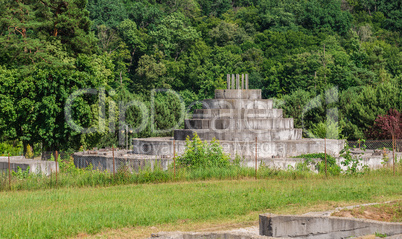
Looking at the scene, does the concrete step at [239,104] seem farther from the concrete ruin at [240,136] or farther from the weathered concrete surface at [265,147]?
the weathered concrete surface at [265,147]

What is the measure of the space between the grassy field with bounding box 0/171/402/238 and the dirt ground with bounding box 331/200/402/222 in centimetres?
203

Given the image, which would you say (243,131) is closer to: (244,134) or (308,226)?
(244,134)

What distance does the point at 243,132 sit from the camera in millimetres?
28984

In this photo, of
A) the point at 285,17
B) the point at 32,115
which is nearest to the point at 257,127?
the point at 32,115

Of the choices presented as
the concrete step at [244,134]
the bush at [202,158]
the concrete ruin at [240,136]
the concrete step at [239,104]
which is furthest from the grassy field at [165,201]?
the concrete step at [239,104]

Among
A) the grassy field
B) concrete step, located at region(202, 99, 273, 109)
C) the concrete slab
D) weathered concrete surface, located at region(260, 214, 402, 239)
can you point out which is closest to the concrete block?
concrete step, located at region(202, 99, 273, 109)

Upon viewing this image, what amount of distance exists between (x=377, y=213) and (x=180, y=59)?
235 feet

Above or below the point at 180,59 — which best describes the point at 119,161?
below

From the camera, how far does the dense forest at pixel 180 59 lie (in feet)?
119

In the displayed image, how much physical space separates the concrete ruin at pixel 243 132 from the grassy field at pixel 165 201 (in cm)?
836

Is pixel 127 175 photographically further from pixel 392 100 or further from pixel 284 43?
pixel 284 43

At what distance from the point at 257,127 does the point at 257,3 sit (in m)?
85.7

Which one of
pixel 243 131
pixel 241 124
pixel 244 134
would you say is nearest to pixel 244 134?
pixel 244 134

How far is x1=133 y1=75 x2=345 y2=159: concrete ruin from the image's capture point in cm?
2809
